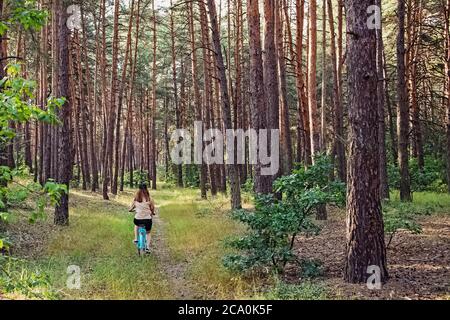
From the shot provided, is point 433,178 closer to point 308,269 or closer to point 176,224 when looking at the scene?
point 176,224

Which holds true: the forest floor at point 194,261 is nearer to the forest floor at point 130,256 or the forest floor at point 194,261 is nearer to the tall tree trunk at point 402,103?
the forest floor at point 130,256

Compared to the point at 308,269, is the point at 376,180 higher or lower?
higher

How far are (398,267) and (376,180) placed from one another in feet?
6.89

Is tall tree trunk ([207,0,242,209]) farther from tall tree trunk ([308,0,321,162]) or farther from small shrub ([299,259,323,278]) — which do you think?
small shrub ([299,259,323,278])

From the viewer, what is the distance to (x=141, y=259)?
34.3 ft

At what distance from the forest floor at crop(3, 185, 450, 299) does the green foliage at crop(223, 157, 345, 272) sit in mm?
366

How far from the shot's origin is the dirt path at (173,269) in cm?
795

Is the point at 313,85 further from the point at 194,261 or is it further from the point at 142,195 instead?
the point at 194,261

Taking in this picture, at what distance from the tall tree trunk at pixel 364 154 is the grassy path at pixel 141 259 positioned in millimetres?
2001

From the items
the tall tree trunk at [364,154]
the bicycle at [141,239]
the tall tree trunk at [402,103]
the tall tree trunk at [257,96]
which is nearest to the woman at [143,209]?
the bicycle at [141,239]
